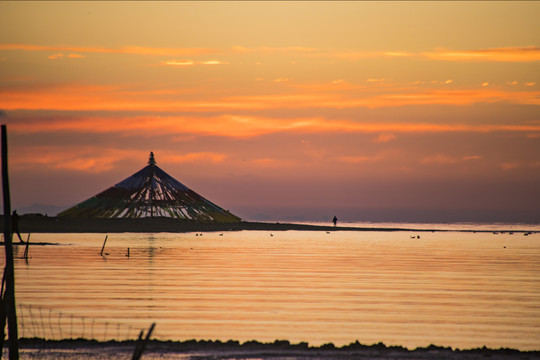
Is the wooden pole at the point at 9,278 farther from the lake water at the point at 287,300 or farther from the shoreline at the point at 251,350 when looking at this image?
the lake water at the point at 287,300

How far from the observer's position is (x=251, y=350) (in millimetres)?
18391

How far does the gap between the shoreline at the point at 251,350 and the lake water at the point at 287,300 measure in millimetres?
1580

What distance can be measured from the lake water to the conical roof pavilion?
55.9 metres

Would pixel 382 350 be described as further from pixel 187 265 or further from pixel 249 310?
pixel 187 265

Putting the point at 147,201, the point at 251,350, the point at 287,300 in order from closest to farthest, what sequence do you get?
the point at 251,350 → the point at 287,300 → the point at 147,201

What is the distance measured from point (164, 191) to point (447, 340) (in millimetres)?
89094

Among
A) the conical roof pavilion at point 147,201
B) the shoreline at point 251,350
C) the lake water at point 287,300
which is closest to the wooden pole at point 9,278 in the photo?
the shoreline at point 251,350

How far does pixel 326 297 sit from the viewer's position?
100 feet

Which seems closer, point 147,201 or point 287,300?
point 287,300

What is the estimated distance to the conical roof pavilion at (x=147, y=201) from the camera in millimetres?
106688

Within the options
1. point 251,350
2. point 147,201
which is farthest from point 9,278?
point 147,201

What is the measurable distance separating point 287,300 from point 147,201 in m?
80.0

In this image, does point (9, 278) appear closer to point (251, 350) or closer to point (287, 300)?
point (251, 350)

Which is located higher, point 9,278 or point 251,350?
point 9,278
